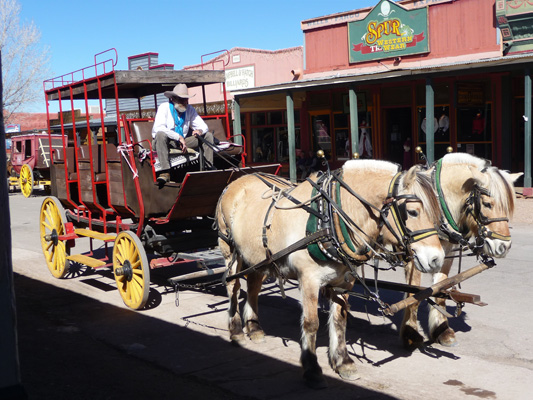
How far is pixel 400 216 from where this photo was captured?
15.3 ft

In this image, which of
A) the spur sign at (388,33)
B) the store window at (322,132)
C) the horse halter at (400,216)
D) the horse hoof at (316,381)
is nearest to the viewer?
the horse halter at (400,216)

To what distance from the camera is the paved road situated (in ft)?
16.5

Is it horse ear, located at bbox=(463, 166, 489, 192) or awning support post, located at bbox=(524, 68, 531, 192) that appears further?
awning support post, located at bbox=(524, 68, 531, 192)

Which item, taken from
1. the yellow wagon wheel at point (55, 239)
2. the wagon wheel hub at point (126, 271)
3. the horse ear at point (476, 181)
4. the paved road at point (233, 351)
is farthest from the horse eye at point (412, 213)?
the yellow wagon wheel at point (55, 239)

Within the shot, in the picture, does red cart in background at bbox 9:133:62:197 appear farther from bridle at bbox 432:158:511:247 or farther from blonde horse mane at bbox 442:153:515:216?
blonde horse mane at bbox 442:153:515:216

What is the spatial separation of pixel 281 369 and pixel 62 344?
95.1 inches

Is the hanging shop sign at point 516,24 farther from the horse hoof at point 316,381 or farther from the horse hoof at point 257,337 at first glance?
the horse hoof at point 316,381

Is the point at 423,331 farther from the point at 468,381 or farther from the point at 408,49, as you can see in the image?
the point at 408,49

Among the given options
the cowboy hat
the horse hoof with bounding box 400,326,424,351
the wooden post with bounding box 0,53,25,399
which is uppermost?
the cowboy hat

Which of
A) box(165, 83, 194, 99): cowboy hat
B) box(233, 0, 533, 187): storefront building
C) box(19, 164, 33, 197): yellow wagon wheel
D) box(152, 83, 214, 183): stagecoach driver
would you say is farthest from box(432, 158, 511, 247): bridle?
Result: box(19, 164, 33, 197): yellow wagon wheel

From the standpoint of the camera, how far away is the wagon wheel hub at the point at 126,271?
25.2ft

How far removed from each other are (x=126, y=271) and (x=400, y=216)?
4149 millimetres

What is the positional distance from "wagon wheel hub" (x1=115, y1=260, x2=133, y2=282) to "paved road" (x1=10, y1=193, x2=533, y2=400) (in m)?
0.44

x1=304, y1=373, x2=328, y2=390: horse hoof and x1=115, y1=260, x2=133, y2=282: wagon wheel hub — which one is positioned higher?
x1=115, y1=260, x2=133, y2=282: wagon wheel hub
